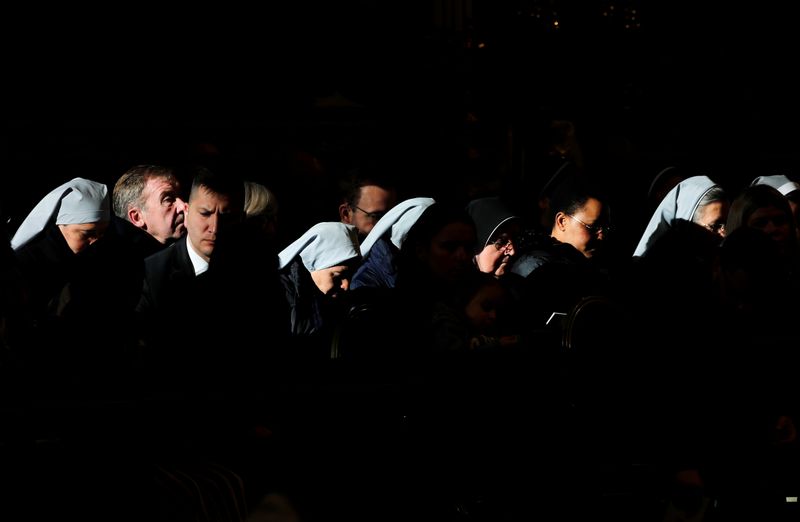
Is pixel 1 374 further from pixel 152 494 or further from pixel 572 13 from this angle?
pixel 572 13

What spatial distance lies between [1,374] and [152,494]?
0.61 metres

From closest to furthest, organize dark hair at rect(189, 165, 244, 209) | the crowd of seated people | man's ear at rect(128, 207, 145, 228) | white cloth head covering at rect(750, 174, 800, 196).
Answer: the crowd of seated people < dark hair at rect(189, 165, 244, 209) < man's ear at rect(128, 207, 145, 228) < white cloth head covering at rect(750, 174, 800, 196)

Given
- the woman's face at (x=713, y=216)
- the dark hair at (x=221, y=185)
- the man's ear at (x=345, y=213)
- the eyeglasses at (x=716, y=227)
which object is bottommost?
the eyeglasses at (x=716, y=227)

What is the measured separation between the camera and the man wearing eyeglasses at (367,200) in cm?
628

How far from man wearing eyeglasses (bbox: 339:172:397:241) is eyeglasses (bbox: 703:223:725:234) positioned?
1804mm

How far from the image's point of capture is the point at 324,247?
580 cm

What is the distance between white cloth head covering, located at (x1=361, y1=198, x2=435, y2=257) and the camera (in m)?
6.02

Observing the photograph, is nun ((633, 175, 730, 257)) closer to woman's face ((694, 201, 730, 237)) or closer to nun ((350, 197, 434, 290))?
woman's face ((694, 201, 730, 237))

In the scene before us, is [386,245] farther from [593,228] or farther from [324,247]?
[593,228]

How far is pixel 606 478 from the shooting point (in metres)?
4.56

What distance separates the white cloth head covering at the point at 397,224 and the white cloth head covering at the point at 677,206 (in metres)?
1.53

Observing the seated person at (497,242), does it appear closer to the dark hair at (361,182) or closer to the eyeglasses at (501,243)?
the eyeglasses at (501,243)

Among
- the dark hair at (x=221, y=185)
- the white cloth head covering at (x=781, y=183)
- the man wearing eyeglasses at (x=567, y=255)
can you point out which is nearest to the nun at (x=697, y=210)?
the man wearing eyeglasses at (x=567, y=255)

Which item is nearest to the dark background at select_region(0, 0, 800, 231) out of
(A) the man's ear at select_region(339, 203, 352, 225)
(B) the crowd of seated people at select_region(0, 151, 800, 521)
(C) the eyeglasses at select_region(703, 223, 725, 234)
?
(A) the man's ear at select_region(339, 203, 352, 225)
